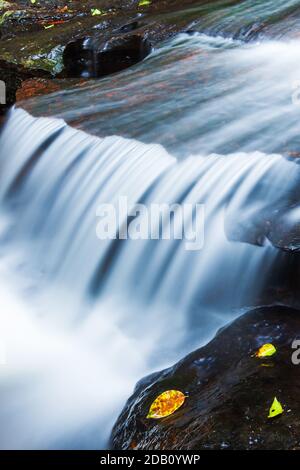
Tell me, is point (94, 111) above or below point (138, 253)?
above

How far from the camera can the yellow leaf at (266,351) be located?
3329 mm

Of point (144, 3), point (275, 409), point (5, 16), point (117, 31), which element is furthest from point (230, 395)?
point (5, 16)

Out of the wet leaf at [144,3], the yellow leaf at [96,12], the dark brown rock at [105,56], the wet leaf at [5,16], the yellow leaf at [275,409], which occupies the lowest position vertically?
the yellow leaf at [275,409]

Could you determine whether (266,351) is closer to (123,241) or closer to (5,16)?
(123,241)

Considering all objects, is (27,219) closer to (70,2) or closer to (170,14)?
(170,14)

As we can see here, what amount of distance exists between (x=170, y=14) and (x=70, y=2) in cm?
301

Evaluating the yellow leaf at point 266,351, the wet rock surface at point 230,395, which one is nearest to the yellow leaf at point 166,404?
the wet rock surface at point 230,395

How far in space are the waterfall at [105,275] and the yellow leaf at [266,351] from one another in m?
0.82

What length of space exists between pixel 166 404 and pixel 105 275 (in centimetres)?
211

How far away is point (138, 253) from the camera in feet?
16.5

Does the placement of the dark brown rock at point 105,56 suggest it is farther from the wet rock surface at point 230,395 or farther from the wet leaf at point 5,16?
the wet rock surface at point 230,395

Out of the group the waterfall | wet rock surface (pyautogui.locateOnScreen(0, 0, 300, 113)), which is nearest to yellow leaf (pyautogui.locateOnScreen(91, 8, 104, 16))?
wet rock surface (pyautogui.locateOnScreen(0, 0, 300, 113))

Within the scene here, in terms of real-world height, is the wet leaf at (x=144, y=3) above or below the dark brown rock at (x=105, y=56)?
above
